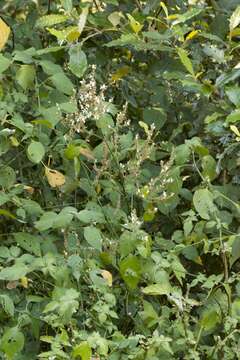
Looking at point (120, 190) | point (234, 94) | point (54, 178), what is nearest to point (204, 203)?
point (120, 190)

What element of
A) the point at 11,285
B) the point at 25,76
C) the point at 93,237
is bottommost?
the point at 11,285

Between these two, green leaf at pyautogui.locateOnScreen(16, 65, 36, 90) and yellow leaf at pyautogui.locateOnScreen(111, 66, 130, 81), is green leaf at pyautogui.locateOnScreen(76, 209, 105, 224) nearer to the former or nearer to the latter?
green leaf at pyautogui.locateOnScreen(16, 65, 36, 90)

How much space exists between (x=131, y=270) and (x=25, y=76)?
796 mm

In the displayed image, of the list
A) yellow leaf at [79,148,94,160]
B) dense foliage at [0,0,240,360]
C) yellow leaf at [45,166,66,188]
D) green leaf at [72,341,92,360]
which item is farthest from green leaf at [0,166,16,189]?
green leaf at [72,341,92,360]

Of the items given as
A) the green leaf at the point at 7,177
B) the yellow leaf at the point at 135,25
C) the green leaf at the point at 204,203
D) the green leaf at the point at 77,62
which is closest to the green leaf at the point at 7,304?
the green leaf at the point at 7,177

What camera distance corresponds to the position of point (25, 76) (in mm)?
2816

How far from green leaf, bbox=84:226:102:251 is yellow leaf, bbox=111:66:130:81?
0.82 m

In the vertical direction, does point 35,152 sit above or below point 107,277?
above

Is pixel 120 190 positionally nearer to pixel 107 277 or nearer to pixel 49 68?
pixel 107 277

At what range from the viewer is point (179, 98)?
3.15 meters

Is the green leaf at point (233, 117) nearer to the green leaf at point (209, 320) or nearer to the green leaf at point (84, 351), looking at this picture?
the green leaf at point (209, 320)

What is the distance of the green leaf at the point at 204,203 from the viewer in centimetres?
265

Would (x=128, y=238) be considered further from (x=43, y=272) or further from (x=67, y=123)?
(x=67, y=123)

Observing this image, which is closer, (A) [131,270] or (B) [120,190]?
(A) [131,270]
